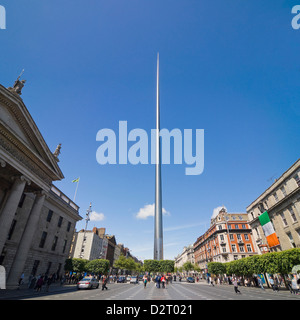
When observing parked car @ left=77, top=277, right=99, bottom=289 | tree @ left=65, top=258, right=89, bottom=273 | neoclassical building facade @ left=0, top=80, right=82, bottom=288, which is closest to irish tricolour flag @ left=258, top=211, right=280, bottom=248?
parked car @ left=77, top=277, right=99, bottom=289

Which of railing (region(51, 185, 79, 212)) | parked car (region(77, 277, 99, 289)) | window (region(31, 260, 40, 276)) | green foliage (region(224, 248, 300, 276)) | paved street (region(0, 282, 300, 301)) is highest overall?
railing (region(51, 185, 79, 212))

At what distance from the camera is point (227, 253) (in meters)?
62.1

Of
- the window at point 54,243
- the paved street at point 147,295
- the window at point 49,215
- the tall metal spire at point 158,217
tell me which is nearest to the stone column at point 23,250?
the paved street at point 147,295

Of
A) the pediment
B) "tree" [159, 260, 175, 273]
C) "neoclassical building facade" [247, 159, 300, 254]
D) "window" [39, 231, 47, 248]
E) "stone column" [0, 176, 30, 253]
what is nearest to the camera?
"stone column" [0, 176, 30, 253]

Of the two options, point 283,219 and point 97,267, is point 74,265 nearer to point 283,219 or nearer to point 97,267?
point 97,267

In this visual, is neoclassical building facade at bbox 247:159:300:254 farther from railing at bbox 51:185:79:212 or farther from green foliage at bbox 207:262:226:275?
railing at bbox 51:185:79:212

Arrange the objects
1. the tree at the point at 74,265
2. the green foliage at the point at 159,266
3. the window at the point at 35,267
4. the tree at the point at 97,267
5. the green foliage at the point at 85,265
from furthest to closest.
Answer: the green foliage at the point at 159,266, the tree at the point at 97,267, the green foliage at the point at 85,265, the tree at the point at 74,265, the window at the point at 35,267

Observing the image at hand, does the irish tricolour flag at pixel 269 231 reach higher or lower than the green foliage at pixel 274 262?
higher

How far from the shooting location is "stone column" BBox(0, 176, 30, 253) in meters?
18.2

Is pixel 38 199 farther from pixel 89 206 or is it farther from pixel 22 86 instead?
pixel 89 206

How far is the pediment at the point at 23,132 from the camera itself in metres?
18.8

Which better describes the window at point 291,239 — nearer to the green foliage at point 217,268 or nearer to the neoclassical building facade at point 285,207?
the neoclassical building facade at point 285,207

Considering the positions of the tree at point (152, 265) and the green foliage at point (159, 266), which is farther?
the tree at point (152, 265)
